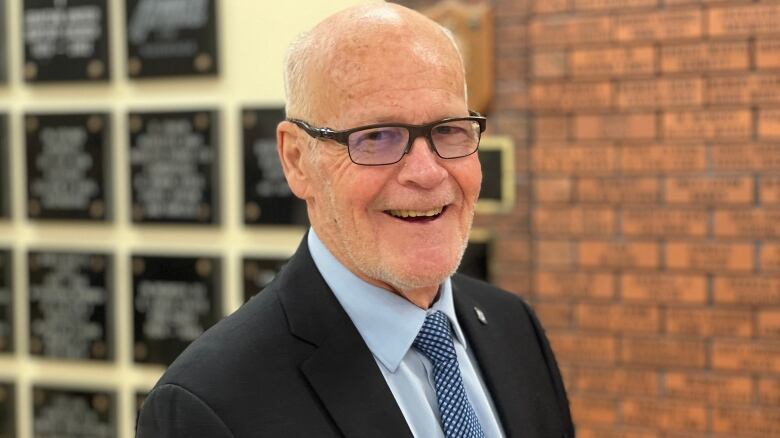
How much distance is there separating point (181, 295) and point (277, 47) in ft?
3.17

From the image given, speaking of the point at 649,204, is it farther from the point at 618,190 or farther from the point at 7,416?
the point at 7,416

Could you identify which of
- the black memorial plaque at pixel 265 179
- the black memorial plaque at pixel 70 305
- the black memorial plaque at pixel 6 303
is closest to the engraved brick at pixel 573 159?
the black memorial plaque at pixel 265 179

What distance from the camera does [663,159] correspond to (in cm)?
275

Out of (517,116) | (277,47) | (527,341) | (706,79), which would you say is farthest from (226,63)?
(527,341)

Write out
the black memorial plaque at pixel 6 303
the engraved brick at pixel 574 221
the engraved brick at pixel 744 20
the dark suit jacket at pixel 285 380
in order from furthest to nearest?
the black memorial plaque at pixel 6 303, the engraved brick at pixel 574 221, the engraved brick at pixel 744 20, the dark suit jacket at pixel 285 380

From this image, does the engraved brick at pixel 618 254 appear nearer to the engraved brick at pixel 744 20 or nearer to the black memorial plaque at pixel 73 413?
the engraved brick at pixel 744 20

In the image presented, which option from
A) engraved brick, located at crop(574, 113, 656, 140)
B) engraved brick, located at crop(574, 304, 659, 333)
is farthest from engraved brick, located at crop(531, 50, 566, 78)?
engraved brick, located at crop(574, 304, 659, 333)

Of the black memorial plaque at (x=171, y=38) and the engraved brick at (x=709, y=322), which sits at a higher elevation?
the black memorial plaque at (x=171, y=38)

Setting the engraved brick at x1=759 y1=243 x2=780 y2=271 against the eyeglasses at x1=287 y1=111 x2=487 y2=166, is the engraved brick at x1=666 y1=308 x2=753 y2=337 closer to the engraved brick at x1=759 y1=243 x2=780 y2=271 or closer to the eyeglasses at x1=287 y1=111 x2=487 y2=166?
the engraved brick at x1=759 y1=243 x2=780 y2=271

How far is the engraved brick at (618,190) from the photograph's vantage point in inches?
109

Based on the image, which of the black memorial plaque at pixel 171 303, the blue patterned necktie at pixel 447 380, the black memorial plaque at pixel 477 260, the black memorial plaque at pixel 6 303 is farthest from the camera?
the black memorial plaque at pixel 6 303

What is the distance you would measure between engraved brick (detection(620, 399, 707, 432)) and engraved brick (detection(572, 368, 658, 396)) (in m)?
0.04

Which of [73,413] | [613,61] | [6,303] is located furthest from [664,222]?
[6,303]

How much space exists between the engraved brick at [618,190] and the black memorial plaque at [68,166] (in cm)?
176
